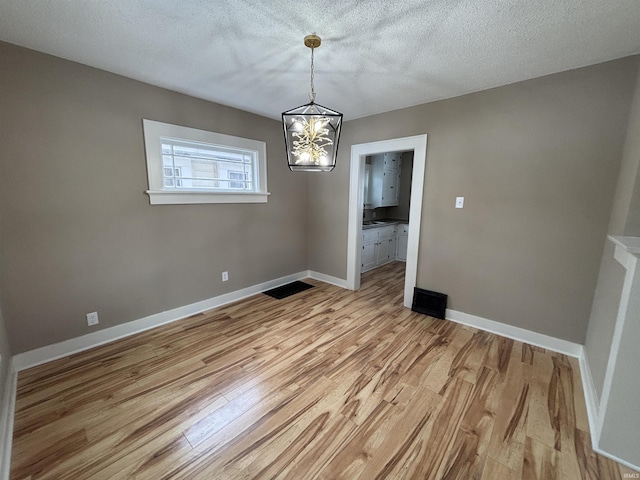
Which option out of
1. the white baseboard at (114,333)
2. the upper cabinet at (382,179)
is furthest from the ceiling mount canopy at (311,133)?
the upper cabinet at (382,179)

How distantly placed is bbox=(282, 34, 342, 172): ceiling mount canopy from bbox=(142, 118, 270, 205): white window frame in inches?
65.7

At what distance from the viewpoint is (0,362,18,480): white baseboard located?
4.26ft

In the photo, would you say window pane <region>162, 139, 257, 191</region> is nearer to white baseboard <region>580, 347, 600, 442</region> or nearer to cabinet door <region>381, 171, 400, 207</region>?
cabinet door <region>381, 171, 400, 207</region>

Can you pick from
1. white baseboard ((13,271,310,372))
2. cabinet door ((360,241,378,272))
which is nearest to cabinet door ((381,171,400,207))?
cabinet door ((360,241,378,272))

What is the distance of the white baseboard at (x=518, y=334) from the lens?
7.66 feet

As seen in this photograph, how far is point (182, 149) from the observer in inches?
113

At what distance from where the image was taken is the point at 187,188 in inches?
115

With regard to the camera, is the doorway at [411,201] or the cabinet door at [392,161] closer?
the doorway at [411,201]

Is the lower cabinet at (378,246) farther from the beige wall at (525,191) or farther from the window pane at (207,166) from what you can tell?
the window pane at (207,166)

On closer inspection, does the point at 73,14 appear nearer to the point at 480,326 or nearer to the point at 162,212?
the point at 162,212

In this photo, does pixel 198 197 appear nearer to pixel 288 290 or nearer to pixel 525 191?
pixel 288 290

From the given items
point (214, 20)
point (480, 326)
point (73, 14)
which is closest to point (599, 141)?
point (480, 326)

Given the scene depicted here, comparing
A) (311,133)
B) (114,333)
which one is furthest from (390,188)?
(114,333)

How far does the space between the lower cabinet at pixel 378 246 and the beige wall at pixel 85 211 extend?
8.76ft
